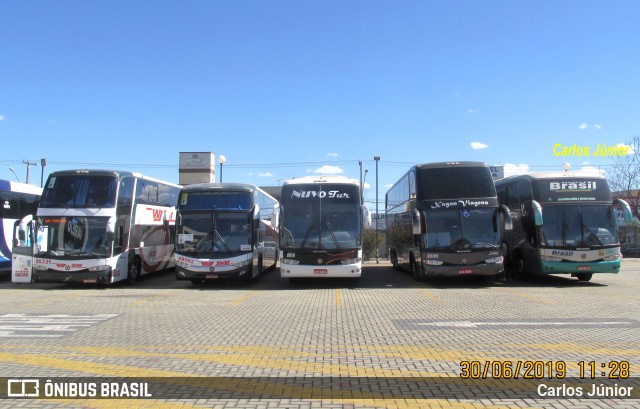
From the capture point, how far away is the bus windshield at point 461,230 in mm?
16109

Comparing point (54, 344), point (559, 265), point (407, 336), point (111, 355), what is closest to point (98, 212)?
point (54, 344)

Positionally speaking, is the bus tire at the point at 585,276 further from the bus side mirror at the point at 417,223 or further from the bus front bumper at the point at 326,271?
the bus front bumper at the point at 326,271

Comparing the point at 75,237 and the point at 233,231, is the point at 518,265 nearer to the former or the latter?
the point at 233,231

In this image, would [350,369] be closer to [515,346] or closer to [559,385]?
[559,385]

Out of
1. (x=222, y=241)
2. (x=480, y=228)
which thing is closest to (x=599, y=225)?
(x=480, y=228)

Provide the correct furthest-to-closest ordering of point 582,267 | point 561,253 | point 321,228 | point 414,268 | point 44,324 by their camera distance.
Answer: point 414,268 < point 321,228 < point 561,253 < point 582,267 < point 44,324

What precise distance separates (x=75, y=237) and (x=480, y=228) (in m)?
13.5

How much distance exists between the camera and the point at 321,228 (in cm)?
1647

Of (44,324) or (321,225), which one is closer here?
(44,324)

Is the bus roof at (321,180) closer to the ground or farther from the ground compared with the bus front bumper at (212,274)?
farther from the ground

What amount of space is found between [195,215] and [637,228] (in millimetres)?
47555

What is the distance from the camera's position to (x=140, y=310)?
39.2 feet

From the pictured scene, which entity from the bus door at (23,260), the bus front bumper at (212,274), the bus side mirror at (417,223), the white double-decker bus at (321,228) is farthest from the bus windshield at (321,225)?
the bus door at (23,260)

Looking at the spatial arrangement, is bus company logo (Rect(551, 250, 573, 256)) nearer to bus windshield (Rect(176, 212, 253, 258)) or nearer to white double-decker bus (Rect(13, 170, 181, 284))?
bus windshield (Rect(176, 212, 253, 258))
